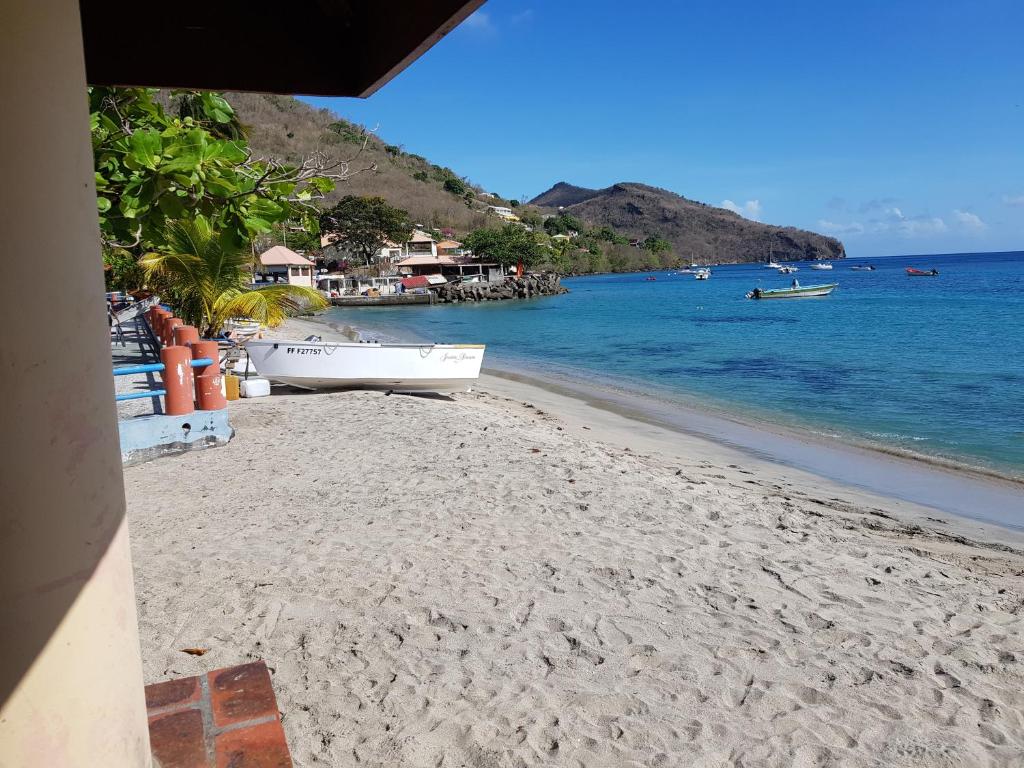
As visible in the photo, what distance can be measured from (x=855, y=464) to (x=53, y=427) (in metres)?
10.5

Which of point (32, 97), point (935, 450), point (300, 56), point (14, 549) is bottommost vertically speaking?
point (935, 450)

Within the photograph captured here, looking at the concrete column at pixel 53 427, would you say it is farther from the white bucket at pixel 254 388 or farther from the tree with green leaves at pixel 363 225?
the tree with green leaves at pixel 363 225

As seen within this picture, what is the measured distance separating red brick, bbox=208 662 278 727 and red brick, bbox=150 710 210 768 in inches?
2.7

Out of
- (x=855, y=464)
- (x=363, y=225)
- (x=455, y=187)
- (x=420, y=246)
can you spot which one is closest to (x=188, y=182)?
(x=855, y=464)

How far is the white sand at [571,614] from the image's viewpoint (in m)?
3.12

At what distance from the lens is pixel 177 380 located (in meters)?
7.59

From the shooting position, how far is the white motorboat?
12.2 meters

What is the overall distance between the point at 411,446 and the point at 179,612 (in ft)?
13.8

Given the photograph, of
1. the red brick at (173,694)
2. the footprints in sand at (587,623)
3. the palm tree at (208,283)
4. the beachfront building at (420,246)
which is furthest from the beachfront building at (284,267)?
the red brick at (173,694)

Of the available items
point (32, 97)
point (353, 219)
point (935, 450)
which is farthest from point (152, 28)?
point (353, 219)

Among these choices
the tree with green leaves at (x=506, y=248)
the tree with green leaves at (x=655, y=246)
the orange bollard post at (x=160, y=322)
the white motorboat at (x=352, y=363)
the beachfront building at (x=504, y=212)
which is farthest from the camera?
the tree with green leaves at (x=655, y=246)

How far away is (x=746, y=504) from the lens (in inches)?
266

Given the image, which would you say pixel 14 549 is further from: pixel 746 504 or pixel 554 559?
pixel 746 504

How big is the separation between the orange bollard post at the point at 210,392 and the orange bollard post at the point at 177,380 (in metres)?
0.16
